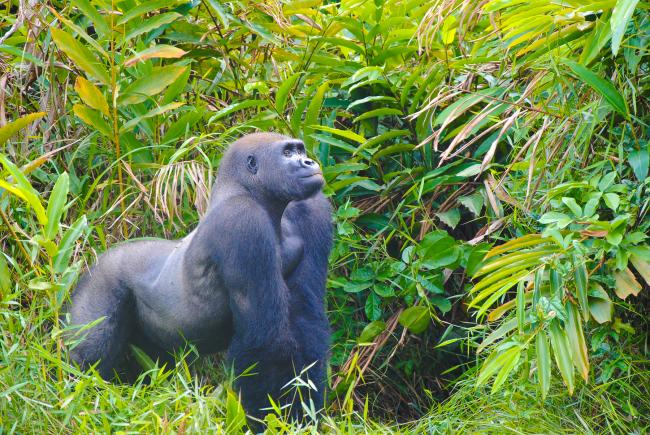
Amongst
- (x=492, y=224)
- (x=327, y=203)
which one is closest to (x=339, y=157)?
(x=327, y=203)

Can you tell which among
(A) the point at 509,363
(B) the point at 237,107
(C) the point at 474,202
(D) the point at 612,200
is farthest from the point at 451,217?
(A) the point at 509,363

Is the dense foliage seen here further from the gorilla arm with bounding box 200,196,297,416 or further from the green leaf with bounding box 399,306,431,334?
the gorilla arm with bounding box 200,196,297,416

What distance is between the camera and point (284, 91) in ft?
12.4

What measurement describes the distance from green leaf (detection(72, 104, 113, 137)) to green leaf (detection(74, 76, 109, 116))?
34 millimetres

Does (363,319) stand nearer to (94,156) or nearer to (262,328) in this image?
(262,328)

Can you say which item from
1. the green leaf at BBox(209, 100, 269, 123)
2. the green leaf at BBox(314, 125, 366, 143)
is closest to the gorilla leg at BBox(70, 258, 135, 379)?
the green leaf at BBox(209, 100, 269, 123)

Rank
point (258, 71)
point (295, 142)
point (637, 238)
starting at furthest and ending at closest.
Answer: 1. point (258, 71)
2. point (295, 142)
3. point (637, 238)

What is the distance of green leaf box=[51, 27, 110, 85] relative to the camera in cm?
348

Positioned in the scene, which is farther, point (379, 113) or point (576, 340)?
point (379, 113)

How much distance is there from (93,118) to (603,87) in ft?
6.33

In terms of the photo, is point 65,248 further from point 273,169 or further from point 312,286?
point 312,286

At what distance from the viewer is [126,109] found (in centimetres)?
384

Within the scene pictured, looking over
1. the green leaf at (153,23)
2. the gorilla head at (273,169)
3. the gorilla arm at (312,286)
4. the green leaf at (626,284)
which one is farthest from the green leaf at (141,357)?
the green leaf at (626,284)

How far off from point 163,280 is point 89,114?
76cm
